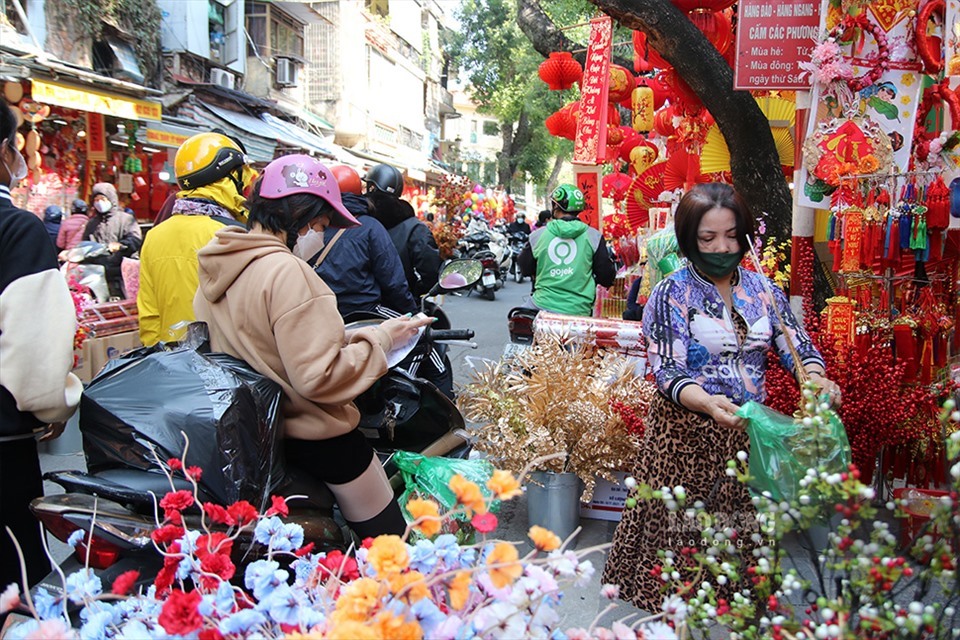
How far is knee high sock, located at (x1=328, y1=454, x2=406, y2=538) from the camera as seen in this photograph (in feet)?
8.45

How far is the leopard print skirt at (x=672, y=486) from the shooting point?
9.41 ft

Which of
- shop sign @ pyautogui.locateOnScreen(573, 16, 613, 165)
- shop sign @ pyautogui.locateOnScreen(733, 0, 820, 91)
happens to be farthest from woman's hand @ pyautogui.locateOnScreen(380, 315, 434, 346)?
shop sign @ pyautogui.locateOnScreen(573, 16, 613, 165)

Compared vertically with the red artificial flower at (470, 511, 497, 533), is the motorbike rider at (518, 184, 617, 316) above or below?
above

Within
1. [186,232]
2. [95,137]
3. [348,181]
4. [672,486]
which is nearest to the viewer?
[672,486]

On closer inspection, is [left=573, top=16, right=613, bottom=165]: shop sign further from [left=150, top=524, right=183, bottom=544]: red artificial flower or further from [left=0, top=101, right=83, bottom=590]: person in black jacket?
[left=150, top=524, right=183, bottom=544]: red artificial flower

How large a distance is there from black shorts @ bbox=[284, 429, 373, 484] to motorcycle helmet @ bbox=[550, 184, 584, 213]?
3497mm

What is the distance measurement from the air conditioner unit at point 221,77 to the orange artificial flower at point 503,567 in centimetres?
1862

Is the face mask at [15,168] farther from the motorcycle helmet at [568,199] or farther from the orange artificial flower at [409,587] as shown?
the motorcycle helmet at [568,199]

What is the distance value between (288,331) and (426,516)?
118 centimetres

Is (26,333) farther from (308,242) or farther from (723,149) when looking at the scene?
(723,149)

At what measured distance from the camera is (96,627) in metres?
1.18

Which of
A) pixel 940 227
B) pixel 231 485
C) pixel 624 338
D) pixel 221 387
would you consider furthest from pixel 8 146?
pixel 940 227

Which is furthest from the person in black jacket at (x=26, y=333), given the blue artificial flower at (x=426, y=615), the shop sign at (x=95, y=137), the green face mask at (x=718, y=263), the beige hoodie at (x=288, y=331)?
the shop sign at (x=95, y=137)

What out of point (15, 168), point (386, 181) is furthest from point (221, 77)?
point (15, 168)
